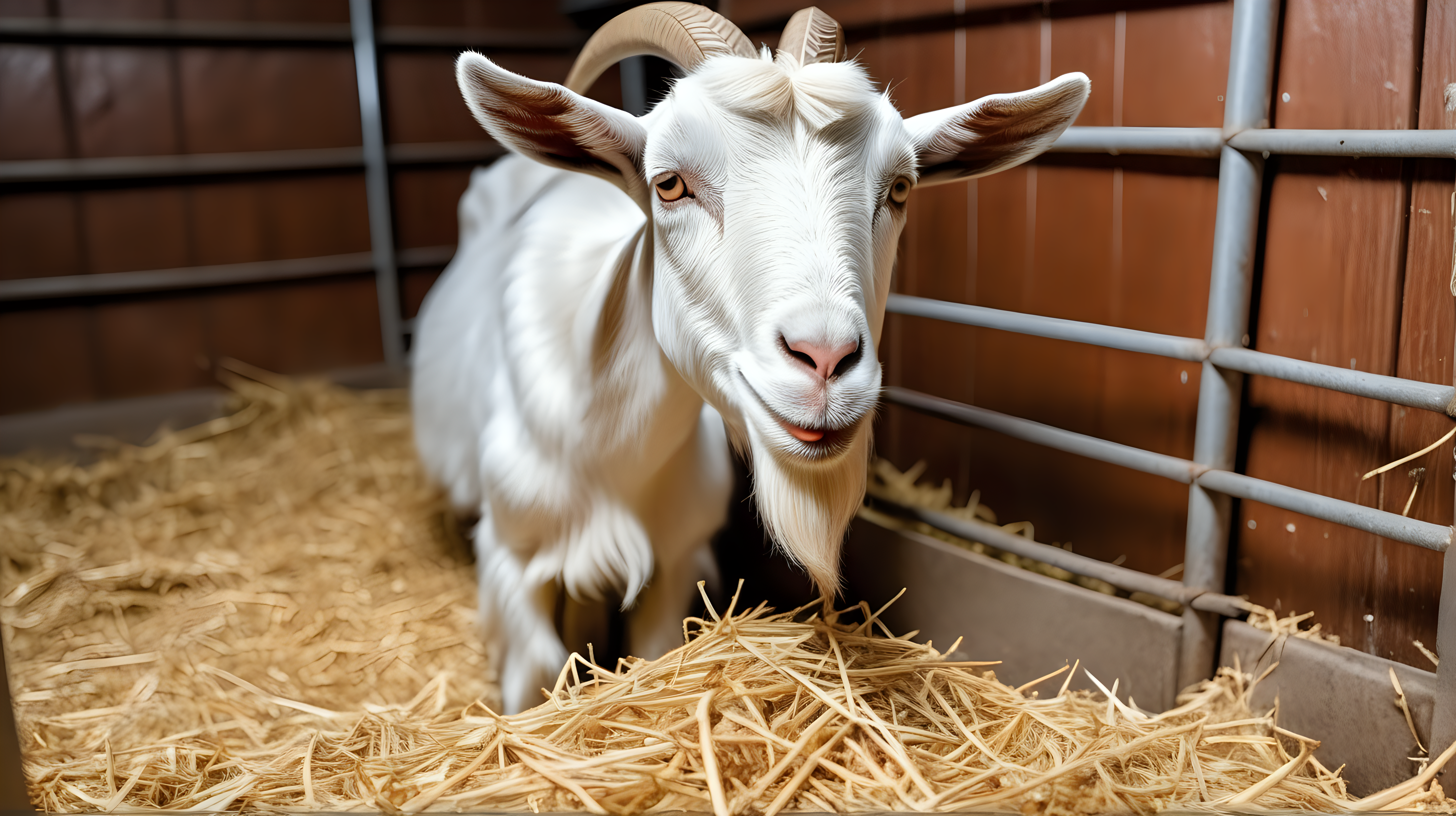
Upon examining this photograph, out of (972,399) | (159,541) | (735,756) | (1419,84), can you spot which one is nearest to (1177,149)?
(1419,84)

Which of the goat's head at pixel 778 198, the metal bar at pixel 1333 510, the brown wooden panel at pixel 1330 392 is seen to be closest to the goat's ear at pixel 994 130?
the goat's head at pixel 778 198

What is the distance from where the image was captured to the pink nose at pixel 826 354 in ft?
4.88

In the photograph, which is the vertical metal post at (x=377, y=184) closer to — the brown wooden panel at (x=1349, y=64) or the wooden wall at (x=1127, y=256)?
the wooden wall at (x=1127, y=256)

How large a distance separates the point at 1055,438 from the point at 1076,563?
0.99 feet

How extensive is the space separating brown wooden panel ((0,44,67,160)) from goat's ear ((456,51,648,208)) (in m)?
3.60

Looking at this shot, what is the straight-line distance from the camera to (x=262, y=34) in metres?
4.57

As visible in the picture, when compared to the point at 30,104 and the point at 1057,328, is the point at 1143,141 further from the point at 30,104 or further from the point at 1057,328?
the point at 30,104

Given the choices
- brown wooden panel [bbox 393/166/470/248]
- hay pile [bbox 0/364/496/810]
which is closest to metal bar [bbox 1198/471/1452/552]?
hay pile [bbox 0/364/496/810]

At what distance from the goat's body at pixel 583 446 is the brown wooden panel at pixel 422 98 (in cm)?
263

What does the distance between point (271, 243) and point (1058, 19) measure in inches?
156

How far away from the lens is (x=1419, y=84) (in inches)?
69.7

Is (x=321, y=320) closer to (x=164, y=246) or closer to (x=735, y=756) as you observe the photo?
(x=164, y=246)

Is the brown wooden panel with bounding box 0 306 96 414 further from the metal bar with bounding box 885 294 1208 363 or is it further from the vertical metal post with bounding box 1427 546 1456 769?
the vertical metal post with bounding box 1427 546 1456 769

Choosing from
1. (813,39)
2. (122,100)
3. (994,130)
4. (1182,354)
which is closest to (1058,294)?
(1182,354)
